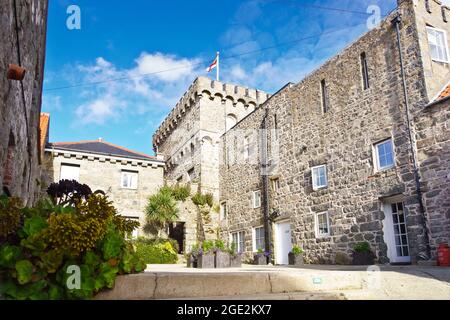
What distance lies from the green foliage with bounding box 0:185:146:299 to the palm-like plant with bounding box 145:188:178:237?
1627 centimetres

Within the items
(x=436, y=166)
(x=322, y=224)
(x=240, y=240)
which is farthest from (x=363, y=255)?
(x=240, y=240)

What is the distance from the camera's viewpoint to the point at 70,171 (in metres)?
19.8

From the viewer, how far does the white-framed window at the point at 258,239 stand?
17200 millimetres

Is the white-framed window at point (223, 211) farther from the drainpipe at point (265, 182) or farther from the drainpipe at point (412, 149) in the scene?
the drainpipe at point (412, 149)

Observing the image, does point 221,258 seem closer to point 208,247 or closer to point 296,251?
point 208,247

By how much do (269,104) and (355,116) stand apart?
5.87m

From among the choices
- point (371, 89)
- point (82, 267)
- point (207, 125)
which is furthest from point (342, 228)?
point (207, 125)

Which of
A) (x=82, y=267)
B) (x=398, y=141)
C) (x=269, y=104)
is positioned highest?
(x=269, y=104)

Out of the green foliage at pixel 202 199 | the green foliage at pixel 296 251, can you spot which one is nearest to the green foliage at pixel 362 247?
the green foliage at pixel 296 251

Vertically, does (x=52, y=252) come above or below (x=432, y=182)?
below

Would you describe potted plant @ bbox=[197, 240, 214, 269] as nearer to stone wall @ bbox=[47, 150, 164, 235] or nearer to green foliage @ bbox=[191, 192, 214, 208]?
stone wall @ bbox=[47, 150, 164, 235]

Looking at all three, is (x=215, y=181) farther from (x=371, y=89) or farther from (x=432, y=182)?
(x=432, y=182)

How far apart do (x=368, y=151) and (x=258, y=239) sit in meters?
7.75
